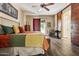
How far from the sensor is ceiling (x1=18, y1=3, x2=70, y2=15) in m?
2.68

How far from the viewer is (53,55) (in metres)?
2.64

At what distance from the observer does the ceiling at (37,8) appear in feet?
8.80

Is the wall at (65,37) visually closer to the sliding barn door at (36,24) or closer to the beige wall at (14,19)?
the sliding barn door at (36,24)

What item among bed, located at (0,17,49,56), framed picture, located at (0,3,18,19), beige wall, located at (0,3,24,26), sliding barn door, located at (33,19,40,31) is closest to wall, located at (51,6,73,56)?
bed, located at (0,17,49,56)

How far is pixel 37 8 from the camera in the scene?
2.84 m

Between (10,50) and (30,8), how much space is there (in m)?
0.88

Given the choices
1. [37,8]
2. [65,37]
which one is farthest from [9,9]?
[65,37]

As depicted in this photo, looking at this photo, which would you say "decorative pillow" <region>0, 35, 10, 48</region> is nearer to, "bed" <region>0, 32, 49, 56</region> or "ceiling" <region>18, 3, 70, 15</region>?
"bed" <region>0, 32, 49, 56</region>

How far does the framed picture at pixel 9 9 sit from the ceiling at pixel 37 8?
18 centimetres

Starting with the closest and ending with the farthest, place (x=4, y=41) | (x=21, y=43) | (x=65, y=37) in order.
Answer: (x=4, y=41)
(x=21, y=43)
(x=65, y=37)

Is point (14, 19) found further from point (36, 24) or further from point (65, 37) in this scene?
point (65, 37)

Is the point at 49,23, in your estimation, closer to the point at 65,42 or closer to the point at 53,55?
the point at 65,42

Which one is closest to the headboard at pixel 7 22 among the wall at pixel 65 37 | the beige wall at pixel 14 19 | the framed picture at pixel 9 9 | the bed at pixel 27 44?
the beige wall at pixel 14 19

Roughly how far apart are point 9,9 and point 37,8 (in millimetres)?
541
